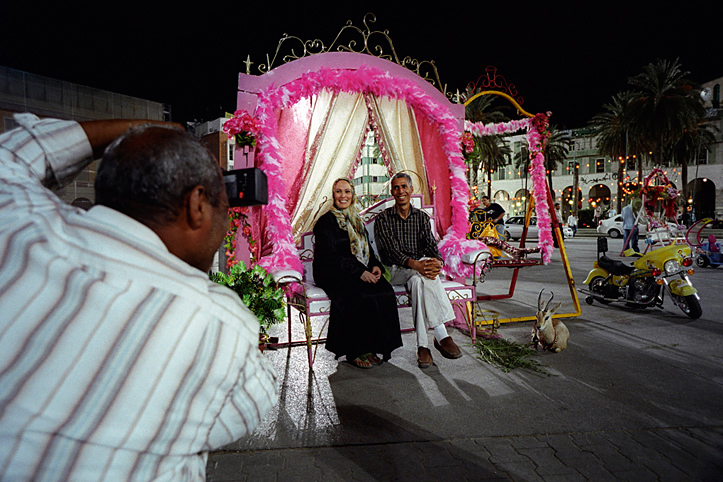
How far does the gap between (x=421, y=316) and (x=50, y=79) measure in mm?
12108

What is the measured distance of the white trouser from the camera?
13.6 feet

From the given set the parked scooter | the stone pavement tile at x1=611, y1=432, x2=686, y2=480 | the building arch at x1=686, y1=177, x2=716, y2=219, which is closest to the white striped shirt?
the stone pavement tile at x1=611, y1=432, x2=686, y2=480

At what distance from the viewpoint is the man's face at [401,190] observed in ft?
15.7

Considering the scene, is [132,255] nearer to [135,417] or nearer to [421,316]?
[135,417]

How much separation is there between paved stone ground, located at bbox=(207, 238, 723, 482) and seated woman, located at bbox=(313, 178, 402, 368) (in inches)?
8.6

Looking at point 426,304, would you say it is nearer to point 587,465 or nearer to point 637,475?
point 587,465

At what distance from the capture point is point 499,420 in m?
2.88

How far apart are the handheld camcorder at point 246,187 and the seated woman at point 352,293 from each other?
2861mm

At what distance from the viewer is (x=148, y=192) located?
77 cm

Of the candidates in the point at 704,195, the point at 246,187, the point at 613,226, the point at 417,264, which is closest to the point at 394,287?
the point at 417,264

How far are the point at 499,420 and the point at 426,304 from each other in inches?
57.4

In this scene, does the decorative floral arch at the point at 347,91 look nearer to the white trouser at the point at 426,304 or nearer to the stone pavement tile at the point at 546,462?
the white trouser at the point at 426,304

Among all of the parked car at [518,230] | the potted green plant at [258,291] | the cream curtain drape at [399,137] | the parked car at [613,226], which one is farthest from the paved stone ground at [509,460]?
the parked car at [613,226]

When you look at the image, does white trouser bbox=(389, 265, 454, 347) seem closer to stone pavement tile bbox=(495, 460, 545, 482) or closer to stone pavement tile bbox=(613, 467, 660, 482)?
stone pavement tile bbox=(495, 460, 545, 482)
